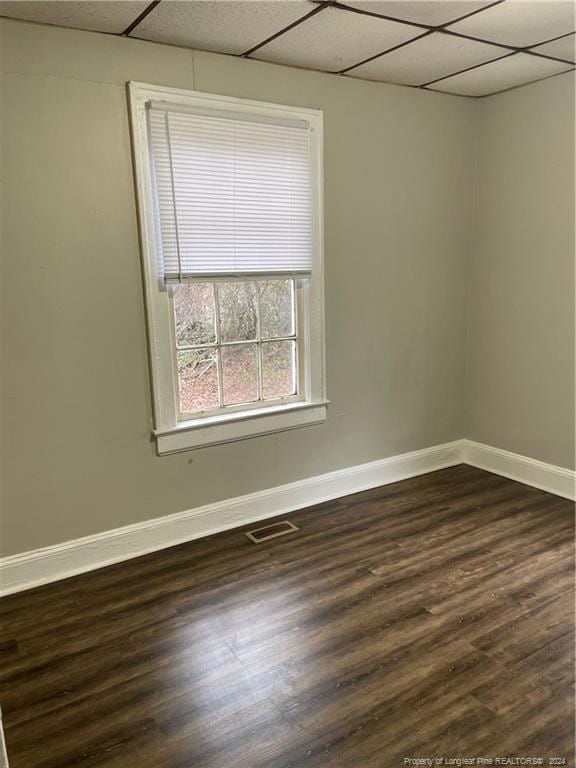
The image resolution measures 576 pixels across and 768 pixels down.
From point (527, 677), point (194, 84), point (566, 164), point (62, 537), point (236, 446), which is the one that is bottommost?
point (527, 677)

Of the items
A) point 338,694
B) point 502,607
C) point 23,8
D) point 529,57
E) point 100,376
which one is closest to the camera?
point 338,694

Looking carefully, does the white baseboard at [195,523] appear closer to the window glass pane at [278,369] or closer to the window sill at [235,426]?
the window sill at [235,426]

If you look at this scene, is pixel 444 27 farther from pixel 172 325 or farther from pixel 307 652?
pixel 307 652

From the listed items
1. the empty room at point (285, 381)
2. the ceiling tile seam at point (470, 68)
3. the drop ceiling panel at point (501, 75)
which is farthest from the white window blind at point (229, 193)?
the drop ceiling panel at point (501, 75)

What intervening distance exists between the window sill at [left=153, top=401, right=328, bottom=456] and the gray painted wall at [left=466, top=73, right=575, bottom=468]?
133 centimetres

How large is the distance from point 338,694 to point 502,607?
0.89 metres

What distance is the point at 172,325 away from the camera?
2744mm

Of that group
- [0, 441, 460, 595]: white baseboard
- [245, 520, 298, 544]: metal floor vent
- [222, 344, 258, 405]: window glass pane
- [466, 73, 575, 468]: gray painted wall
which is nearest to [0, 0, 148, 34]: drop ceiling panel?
[222, 344, 258, 405]: window glass pane

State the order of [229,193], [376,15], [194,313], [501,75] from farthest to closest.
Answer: [501,75], [194,313], [229,193], [376,15]

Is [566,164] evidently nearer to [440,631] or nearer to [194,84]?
[194,84]

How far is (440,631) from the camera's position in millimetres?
2203

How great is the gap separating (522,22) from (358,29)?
693mm

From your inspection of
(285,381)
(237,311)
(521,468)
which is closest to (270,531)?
(285,381)

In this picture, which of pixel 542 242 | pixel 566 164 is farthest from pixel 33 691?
pixel 566 164
